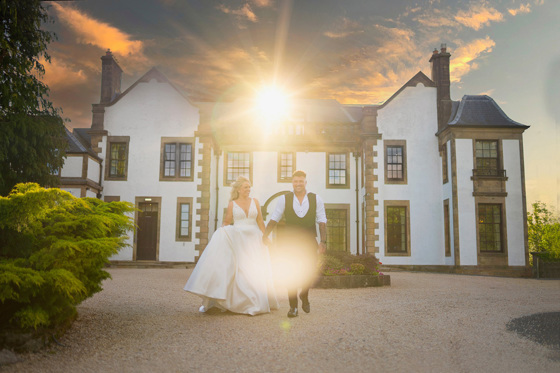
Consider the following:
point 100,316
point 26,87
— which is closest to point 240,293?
point 100,316

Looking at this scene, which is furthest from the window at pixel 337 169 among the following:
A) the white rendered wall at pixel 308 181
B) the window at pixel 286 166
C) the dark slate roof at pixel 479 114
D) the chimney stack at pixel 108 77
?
the chimney stack at pixel 108 77

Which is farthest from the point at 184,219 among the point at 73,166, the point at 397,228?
the point at 397,228

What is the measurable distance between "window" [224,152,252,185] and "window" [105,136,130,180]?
519 centimetres

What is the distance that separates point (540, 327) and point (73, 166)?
20394 millimetres

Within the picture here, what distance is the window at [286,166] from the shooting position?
2506cm

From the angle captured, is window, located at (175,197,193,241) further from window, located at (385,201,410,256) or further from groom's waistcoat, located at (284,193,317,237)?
groom's waistcoat, located at (284,193,317,237)

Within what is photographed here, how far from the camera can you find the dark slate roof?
2184cm

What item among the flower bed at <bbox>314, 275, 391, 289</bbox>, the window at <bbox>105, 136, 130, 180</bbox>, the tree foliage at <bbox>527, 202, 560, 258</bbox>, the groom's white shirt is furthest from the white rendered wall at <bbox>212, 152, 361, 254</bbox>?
the groom's white shirt

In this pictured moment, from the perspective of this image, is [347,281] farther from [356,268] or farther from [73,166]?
[73,166]

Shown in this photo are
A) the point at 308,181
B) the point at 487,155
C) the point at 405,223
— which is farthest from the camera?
the point at 308,181

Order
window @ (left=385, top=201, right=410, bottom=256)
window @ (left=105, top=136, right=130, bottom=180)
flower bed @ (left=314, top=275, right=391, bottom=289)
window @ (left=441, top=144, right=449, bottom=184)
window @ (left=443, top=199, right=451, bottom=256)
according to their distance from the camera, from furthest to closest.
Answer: window @ (left=105, top=136, right=130, bottom=180) < window @ (left=385, top=201, right=410, bottom=256) < window @ (left=441, top=144, right=449, bottom=184) < window @ (left=443, top=199, right=451, bottom=256) < flower bed @ (left=314, top=275, right=391, bottom=289)

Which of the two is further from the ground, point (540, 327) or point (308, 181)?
point (308, 181)

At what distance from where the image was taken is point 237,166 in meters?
25.2

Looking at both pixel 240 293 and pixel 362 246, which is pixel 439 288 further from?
pixel 362 246
